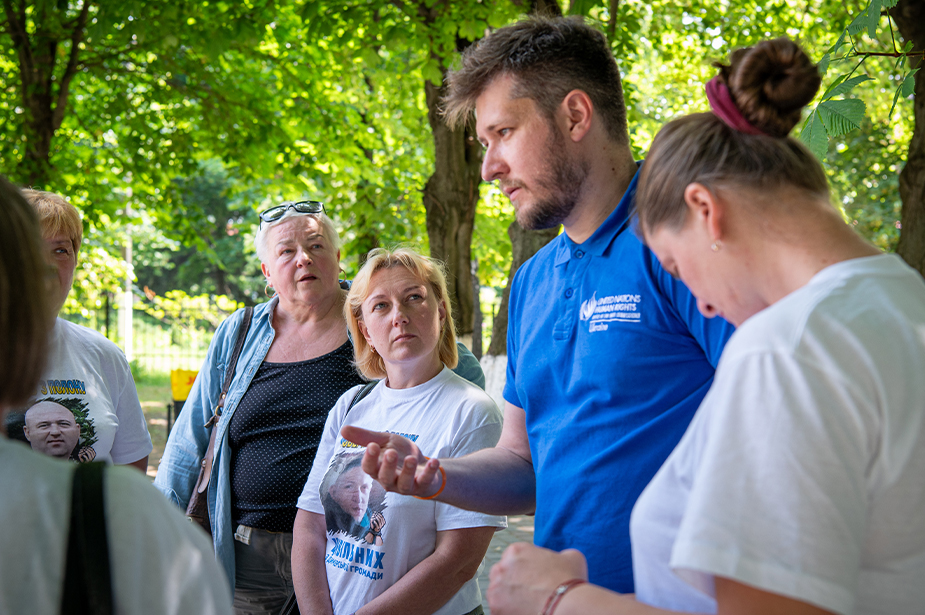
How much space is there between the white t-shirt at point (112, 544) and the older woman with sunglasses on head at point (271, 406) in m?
2.01

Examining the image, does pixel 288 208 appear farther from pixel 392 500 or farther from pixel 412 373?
pixel 392 500

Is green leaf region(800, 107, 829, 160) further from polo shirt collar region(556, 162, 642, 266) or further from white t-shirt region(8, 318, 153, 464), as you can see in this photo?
white t-shirt region(8, 318, 153, 464)

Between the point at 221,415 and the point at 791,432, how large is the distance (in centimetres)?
279

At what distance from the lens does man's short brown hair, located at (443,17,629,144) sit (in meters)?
2.02

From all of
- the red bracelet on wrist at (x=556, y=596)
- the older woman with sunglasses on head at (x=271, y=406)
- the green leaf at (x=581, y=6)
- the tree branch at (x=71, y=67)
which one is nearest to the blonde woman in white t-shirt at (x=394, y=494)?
the older woman with sunglasses on head at (x=271, y=406)

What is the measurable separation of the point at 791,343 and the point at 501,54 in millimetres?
1345

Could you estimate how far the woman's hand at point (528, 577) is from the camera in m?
1.29

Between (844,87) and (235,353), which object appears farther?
(235,353)

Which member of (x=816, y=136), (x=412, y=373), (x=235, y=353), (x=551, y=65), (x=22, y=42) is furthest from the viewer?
(x=22, y=42)

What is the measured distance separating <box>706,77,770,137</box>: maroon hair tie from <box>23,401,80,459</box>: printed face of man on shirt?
99.7 inches

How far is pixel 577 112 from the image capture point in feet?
6.61

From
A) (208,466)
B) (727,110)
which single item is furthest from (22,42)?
(727,110)

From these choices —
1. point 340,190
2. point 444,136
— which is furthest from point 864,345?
point 340,190

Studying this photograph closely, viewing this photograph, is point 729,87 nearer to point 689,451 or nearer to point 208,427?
point 689,451
